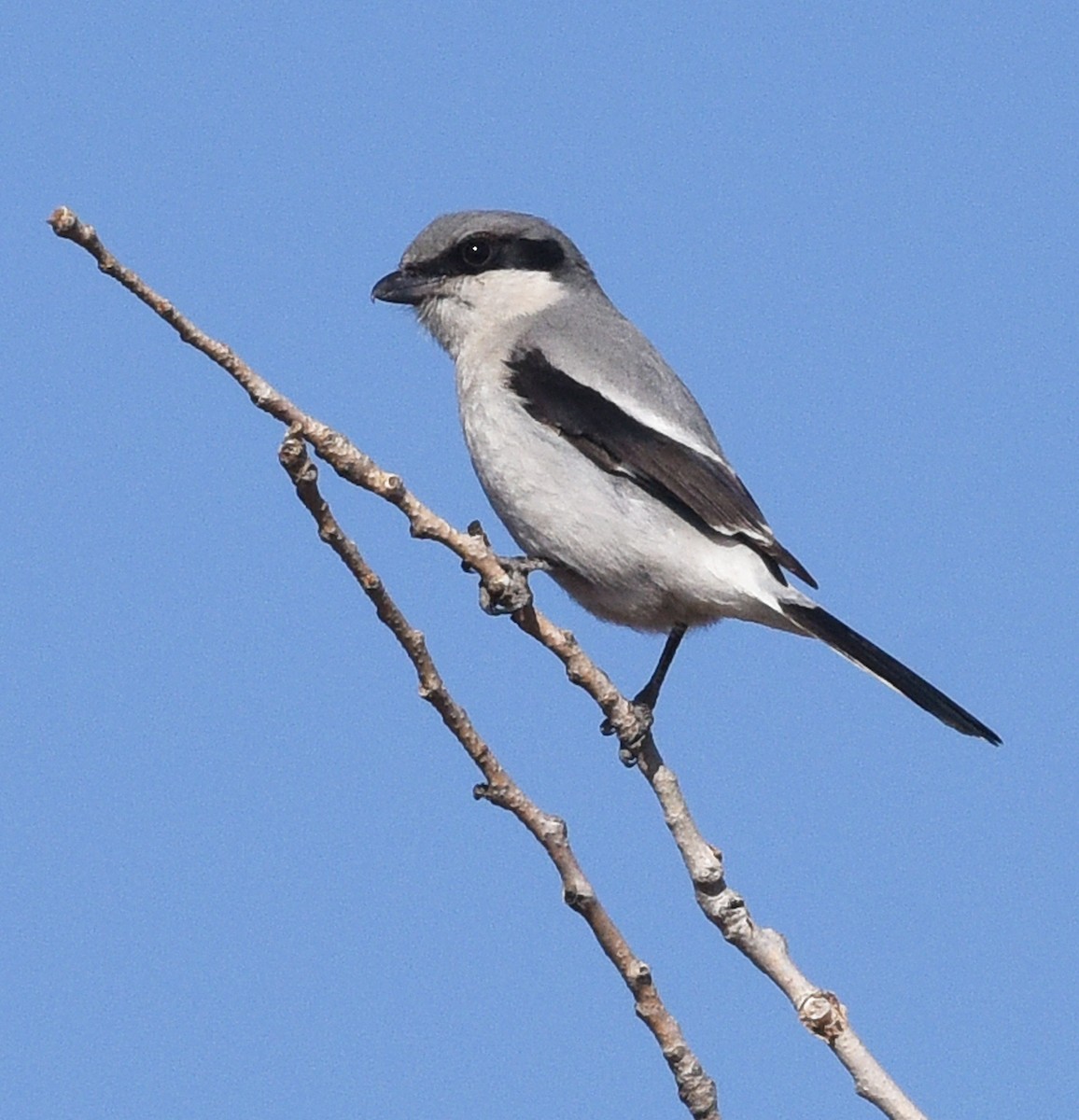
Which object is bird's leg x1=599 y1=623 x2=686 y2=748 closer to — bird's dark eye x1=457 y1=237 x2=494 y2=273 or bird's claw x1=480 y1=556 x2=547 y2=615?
bird's claw x1=480 y1=556 x2=547 y2=615

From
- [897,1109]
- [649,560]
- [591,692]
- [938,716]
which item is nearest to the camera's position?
[897,1109]

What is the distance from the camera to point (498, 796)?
2.81m

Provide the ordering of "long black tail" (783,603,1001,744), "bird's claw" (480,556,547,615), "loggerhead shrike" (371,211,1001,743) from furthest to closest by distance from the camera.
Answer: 1. "loggerhead shrike" (371,211,1001,743)
2. "long black tail" (783,603,1001,744)
3. "bird's claw" (480,556,547,615)

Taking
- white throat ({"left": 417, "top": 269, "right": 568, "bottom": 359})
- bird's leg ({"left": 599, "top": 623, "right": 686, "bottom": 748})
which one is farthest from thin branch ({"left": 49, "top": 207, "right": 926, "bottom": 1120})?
white throat ({"left": 417, "top": 269, "right": 568, "bottom": 359})

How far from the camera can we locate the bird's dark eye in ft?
19.3

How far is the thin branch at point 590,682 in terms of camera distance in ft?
8.25

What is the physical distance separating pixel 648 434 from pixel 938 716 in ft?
4.01

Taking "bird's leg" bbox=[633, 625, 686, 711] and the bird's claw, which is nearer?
the bird's claw

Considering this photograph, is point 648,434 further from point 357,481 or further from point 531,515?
point 357,481

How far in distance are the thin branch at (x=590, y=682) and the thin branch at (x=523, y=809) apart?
22mm

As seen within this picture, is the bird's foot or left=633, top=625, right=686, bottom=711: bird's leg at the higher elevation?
left=633, top=625, right=686, bottom=711: bird's leg

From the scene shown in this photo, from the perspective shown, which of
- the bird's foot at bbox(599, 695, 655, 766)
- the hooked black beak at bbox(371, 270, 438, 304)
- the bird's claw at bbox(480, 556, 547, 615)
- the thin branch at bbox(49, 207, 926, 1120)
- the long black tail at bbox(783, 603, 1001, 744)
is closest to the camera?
the thin branch at bbox(49, 207, 926, 1120)

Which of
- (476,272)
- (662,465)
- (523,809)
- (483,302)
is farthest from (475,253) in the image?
(523,809)

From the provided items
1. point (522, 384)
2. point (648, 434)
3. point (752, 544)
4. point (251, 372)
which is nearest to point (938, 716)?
point (752, 544)
